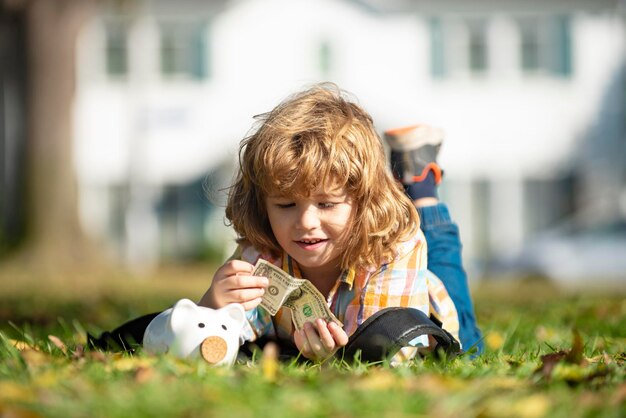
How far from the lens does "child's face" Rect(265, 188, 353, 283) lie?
3.47m

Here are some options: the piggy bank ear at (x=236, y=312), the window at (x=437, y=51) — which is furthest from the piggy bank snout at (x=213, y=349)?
the window at (x=437, y=51)

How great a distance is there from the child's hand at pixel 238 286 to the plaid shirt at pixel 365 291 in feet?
0.80

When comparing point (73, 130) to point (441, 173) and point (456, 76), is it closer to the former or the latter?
point (456, 76)

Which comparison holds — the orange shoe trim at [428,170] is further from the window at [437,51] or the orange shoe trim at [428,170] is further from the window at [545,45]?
the window at [545,45]

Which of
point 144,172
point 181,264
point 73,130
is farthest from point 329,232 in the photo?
point 144,172

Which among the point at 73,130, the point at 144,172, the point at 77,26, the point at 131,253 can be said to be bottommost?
the point at 131,253

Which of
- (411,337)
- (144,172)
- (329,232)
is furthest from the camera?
(144,172)

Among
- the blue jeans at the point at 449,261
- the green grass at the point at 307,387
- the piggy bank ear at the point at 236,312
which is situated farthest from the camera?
the blue jeans at the point at 449,261

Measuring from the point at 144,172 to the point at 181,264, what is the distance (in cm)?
271

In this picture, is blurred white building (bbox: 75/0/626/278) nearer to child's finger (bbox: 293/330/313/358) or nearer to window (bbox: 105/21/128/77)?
window (bbox: 105/21/128/77)

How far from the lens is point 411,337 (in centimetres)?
330

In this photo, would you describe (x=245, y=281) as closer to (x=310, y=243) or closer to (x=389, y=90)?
(x=310, y=243)

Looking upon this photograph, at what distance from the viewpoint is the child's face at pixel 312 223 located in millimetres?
3475

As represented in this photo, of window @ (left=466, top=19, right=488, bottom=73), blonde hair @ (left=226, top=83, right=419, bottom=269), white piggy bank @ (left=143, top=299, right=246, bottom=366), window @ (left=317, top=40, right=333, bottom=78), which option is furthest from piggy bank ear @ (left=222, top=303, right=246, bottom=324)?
window @ (left=466, top=19, right=488, bottom=73)
